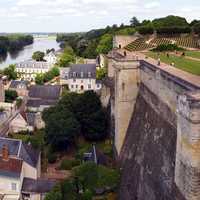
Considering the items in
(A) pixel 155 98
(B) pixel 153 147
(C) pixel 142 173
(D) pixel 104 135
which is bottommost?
(D) pixel 104 135

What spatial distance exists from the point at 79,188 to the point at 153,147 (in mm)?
4045

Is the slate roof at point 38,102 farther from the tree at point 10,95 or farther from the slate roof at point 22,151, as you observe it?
the slate roof at point 22,151

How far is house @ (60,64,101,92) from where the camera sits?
51.5 m

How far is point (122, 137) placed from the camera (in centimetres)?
2425

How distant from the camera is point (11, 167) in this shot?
2139 centimetres

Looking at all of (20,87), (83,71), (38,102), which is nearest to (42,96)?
(38,102)

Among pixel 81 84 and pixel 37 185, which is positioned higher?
pixel 81 84

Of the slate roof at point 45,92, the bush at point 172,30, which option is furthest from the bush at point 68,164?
the bush at point 172,30

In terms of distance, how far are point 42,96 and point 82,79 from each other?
7647 mm

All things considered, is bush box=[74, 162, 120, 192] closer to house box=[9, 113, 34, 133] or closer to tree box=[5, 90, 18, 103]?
house box=[9, 113, 34, 133]

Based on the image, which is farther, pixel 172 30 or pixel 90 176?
pixel 172 30

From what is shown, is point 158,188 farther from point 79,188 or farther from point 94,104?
point 94,104

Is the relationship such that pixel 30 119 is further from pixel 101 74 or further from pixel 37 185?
pixel 101 74

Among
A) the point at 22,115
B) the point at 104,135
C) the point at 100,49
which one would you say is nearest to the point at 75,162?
the point at 104,135
